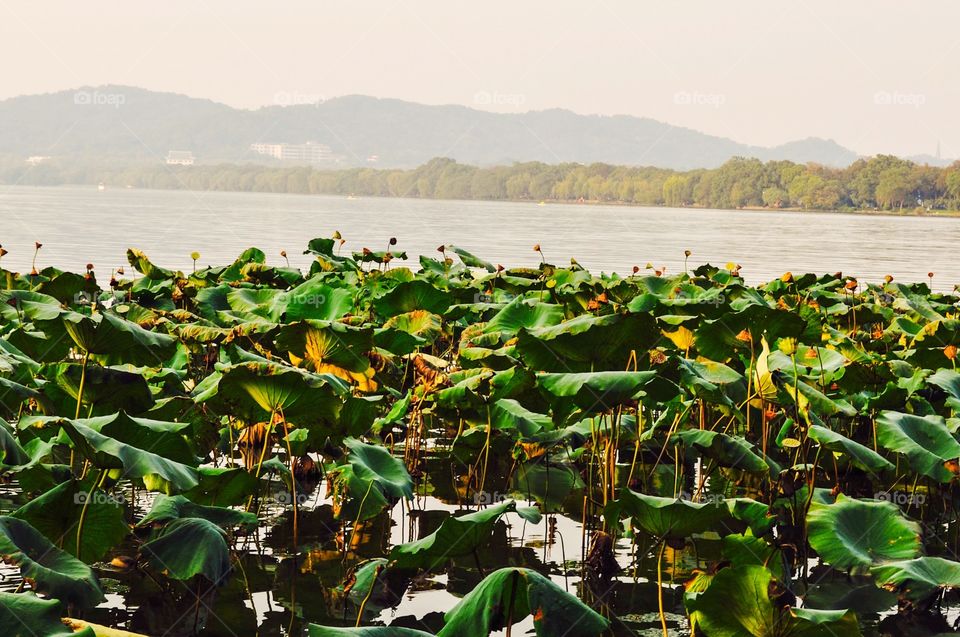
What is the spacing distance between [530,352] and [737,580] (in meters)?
2.17

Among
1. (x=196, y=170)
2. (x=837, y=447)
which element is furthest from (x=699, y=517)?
(x=196, y=170)

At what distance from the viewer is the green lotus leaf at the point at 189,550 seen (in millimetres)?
3707

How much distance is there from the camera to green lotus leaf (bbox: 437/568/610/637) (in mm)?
3076

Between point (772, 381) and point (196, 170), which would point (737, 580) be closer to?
point (772, 381)

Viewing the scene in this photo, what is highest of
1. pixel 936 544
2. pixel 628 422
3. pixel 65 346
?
pixel 65 346

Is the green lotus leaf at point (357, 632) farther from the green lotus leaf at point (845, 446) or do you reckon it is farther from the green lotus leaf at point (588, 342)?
the green lotus leaf at point (845, 446)

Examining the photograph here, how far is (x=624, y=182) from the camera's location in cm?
12938

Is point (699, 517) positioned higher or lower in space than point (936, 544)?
higher

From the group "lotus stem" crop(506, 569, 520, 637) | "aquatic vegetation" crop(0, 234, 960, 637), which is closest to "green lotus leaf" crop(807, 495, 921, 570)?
"aquatic vegetation" crop(0, 234, 960, 637)

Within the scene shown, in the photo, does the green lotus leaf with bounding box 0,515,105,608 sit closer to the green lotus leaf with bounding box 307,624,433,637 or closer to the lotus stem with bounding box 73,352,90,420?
the green lotus leaf with bounding box 307,624,433,637

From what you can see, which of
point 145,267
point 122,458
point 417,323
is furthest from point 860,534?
point 145,267

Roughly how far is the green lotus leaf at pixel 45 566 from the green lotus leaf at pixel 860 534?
2556 millimetres

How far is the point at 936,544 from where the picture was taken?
18.5ft

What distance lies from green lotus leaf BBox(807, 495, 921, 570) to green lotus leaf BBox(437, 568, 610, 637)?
48.7 inches
